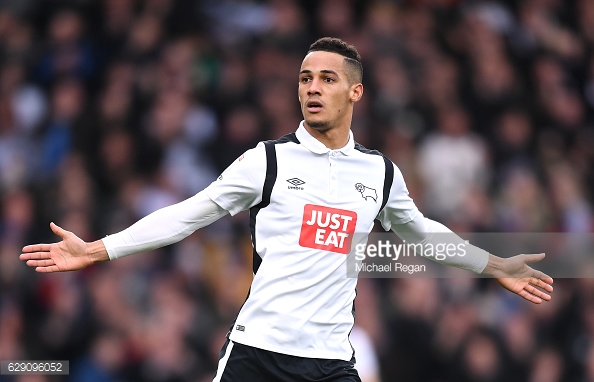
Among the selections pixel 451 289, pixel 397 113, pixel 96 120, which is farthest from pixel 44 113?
pixel 451 289

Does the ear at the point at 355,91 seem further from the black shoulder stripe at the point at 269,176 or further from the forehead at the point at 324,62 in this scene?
the black shoulder stripe at the point at 269,176

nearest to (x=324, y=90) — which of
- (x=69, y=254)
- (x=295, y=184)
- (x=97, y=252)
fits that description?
(x=295, y=184)

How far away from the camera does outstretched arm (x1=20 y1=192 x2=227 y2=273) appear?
5.47m

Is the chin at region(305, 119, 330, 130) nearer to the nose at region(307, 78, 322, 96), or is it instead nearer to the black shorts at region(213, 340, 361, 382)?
the nose at region(307, 78, 322, 96)

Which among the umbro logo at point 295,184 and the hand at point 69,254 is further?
the umbro logo at point 295,184

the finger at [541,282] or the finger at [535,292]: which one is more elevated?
the finger at [541,282]

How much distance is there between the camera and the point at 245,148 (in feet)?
37.6

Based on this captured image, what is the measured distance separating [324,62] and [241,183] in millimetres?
815

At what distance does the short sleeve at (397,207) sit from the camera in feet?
19.7

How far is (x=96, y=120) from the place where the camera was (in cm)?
1134

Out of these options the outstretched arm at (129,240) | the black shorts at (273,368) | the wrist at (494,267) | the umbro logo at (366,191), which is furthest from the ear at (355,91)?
the black shorts at (273,368)

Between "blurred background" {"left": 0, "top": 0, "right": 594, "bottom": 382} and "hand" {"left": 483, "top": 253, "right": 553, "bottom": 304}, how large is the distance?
10.1 feet

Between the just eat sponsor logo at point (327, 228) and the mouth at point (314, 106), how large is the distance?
516 millimetres

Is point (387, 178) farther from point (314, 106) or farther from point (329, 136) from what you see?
point (314, 106)
